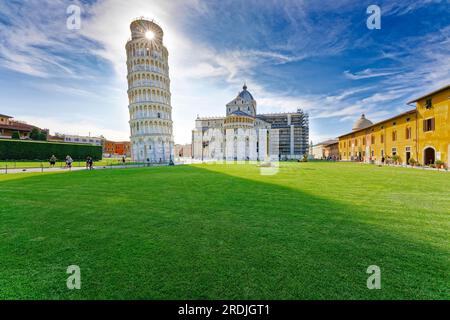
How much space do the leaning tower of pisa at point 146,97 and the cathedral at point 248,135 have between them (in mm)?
28056

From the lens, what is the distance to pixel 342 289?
2.67 m

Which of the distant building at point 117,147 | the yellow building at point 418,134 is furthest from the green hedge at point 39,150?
the yellow building at point 418,134

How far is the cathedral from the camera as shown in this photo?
7438 centimetres

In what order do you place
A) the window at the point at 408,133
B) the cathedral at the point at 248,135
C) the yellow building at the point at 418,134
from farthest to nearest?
the cathedral at the point at 248,135
the window at the point at 408,133
the yellow building at the point at 418,134

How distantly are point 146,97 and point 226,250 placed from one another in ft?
176

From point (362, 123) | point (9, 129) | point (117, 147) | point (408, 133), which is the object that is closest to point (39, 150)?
point (9, 129)

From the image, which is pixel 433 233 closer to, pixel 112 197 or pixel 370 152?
pixel 112 197

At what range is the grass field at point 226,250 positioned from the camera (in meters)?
2.70

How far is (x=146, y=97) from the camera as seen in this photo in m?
50.6

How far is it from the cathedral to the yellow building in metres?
36.7
